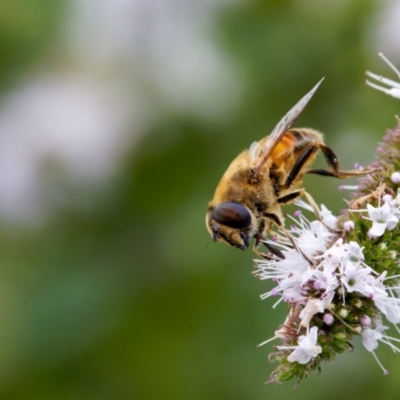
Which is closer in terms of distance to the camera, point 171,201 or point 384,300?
point 384,300

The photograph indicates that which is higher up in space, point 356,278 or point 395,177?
point 395,177

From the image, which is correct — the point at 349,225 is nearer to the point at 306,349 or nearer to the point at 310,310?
the point at 310,310

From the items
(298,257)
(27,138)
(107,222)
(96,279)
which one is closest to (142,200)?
(107,222)

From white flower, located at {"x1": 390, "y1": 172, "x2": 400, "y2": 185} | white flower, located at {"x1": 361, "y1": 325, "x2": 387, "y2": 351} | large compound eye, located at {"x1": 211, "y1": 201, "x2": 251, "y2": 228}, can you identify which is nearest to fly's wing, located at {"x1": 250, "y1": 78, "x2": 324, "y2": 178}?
large compound eye, located at {"x1": 211, "y1": 201, "x2": 251, "y2": 228}

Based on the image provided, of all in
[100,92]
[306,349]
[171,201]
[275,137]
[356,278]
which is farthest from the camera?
[100,92]

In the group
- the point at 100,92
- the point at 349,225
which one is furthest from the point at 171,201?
the point at 349,225

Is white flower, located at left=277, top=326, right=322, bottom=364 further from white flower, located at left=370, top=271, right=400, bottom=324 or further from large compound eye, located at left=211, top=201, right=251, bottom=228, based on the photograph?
large compound eye, located at left=211, top=201, right=251, bottom=228
